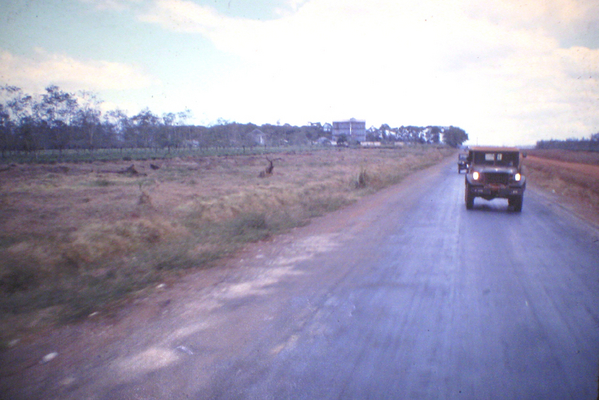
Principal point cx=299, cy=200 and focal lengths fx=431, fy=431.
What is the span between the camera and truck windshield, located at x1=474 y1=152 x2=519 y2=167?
53.2 ft

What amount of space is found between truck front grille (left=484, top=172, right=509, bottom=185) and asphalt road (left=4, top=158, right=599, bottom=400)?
6207mm

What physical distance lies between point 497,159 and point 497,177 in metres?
1.12

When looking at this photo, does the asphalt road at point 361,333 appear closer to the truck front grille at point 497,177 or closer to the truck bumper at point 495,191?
the truck bumper at point 495,191

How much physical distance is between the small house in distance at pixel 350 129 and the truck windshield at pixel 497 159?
11314 centimetres

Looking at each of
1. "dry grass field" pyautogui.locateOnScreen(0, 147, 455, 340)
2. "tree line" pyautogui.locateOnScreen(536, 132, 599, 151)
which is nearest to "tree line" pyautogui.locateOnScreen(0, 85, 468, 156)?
"dry grass field" pyautogui.locateOnScreen(0, 147, 455, 340)

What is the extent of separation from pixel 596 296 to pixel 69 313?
765 centimetres

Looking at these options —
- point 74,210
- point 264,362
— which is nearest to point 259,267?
point 264,362

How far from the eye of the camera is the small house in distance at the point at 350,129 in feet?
426

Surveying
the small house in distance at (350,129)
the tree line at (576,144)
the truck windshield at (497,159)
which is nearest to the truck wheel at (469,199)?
the truck windshield at (497,159)

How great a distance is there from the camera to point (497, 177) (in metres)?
15.6

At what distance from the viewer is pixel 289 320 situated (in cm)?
564

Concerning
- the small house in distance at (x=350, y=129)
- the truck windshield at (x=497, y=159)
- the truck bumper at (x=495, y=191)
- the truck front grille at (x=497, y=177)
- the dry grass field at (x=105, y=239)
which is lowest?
the dry grass field at (x=105, y=239)

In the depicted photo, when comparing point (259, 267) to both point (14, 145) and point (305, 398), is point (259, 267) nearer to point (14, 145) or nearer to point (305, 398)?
point (305, 398)

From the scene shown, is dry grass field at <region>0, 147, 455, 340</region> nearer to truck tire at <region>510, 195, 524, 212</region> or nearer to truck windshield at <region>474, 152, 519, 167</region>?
truck windshield at <region>474, 152, 519, 167</region>
